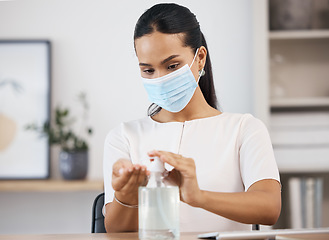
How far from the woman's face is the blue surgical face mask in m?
0.01

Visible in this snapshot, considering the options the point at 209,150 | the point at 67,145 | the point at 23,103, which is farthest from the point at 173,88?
the point at 23,103

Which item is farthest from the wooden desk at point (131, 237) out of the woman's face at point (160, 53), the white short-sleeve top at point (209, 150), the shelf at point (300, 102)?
the shelf at point (300, 102)

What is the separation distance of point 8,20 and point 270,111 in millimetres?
1423

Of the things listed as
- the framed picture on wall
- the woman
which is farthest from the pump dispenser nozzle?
the framed picture on wall

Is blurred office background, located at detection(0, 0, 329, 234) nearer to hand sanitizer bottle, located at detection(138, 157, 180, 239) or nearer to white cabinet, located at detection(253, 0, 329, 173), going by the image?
white cabinet, located at detection(253, 0, 329, 173)

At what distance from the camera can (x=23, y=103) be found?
2.46 meters

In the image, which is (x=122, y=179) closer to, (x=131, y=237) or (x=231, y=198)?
(x=131, y=237)

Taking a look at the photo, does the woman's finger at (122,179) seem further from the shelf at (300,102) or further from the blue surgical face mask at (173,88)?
the shelf at (300,102)

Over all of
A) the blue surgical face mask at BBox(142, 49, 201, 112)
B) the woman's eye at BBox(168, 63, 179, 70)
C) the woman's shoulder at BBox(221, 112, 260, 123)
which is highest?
the woman's eye at BBox(168, 63, 179, 70)

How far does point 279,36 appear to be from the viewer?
2.24m

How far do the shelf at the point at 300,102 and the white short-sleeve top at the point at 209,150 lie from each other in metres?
0.99

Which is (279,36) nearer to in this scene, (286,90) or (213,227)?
(286,90)

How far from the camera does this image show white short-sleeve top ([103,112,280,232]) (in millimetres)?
1191

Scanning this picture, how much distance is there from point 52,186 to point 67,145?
0.25m
